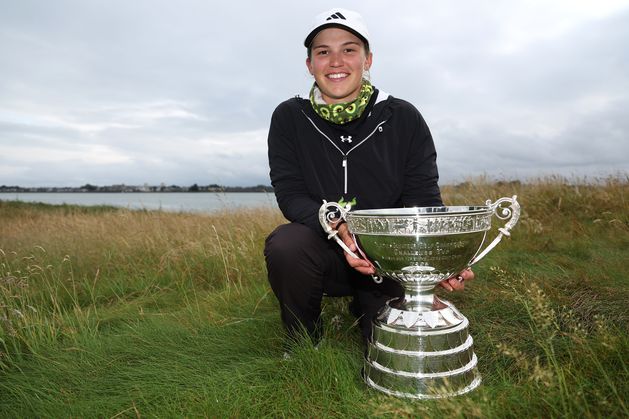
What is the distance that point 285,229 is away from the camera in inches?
88.1

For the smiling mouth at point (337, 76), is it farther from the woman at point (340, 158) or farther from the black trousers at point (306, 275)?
the black trousers at point (306, 275)

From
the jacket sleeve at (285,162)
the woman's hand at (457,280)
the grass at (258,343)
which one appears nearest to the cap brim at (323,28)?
the jacket sleeve at (285,162)

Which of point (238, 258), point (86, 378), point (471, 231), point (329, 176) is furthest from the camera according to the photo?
point (238, 258)

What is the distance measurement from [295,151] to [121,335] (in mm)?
1410

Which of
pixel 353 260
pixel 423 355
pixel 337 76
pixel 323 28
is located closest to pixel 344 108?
pixel 337 76

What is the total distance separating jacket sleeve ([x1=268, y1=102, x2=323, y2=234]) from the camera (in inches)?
99.0

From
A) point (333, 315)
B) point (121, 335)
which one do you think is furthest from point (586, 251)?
point (121, 335)

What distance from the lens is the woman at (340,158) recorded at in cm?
227

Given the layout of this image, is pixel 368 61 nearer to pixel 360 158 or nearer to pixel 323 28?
pixel 323 28

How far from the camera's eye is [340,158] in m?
2.49

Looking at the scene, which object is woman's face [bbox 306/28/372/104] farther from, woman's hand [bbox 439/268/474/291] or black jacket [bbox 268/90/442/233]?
woman's hand [bbox 439/268/474/291]

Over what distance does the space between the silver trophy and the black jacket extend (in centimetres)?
67

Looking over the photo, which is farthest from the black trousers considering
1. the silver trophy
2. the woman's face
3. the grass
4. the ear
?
the ear

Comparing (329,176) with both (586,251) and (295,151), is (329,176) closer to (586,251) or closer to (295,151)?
(295,151)
